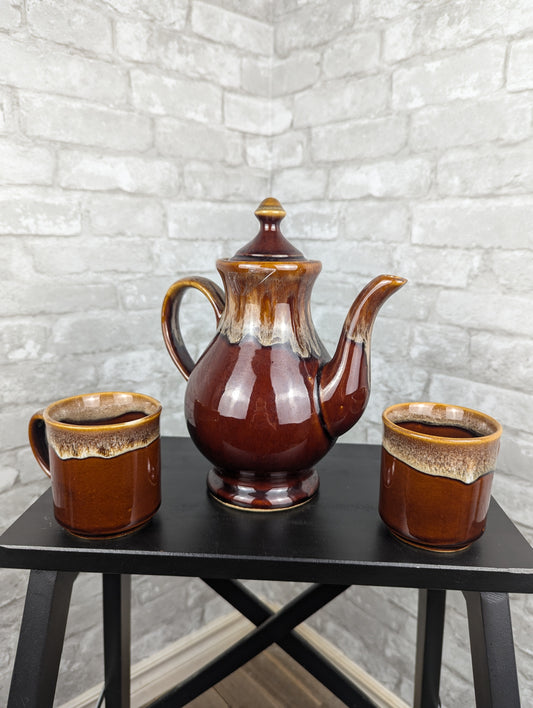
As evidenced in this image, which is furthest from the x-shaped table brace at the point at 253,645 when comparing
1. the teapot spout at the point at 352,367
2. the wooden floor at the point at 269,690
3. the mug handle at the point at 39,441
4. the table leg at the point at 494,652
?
the wooden floor at the point at 269,690

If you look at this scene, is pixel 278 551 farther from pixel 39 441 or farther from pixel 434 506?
pixel 39 441

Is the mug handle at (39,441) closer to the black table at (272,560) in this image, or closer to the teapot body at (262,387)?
the black table at (272,560)

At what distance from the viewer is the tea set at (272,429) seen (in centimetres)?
50

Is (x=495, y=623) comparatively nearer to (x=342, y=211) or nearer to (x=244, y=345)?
(x=244, y=345)

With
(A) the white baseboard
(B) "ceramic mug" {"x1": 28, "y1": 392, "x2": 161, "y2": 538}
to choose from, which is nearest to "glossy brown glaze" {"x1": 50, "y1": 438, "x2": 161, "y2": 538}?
(B) "ceramic mug" {"x1": 28, "y1": 392, "x2": 161, "y2": 538}

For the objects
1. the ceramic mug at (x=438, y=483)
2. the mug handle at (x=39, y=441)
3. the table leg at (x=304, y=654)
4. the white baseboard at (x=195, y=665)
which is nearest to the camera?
the ceramic mug at (x=438, y=483)

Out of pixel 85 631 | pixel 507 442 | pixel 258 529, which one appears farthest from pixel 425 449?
pixel 85 631

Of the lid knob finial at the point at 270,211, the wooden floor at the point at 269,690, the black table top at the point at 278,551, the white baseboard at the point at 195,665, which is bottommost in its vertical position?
the wooden floor at the point at 269,690

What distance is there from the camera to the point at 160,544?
21.5 inches

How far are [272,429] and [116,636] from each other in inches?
19.4

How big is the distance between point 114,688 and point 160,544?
0.44 metres

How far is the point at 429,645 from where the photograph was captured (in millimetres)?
766

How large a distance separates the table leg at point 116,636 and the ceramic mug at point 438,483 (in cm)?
45

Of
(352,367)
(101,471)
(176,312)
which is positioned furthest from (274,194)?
(101,471)
